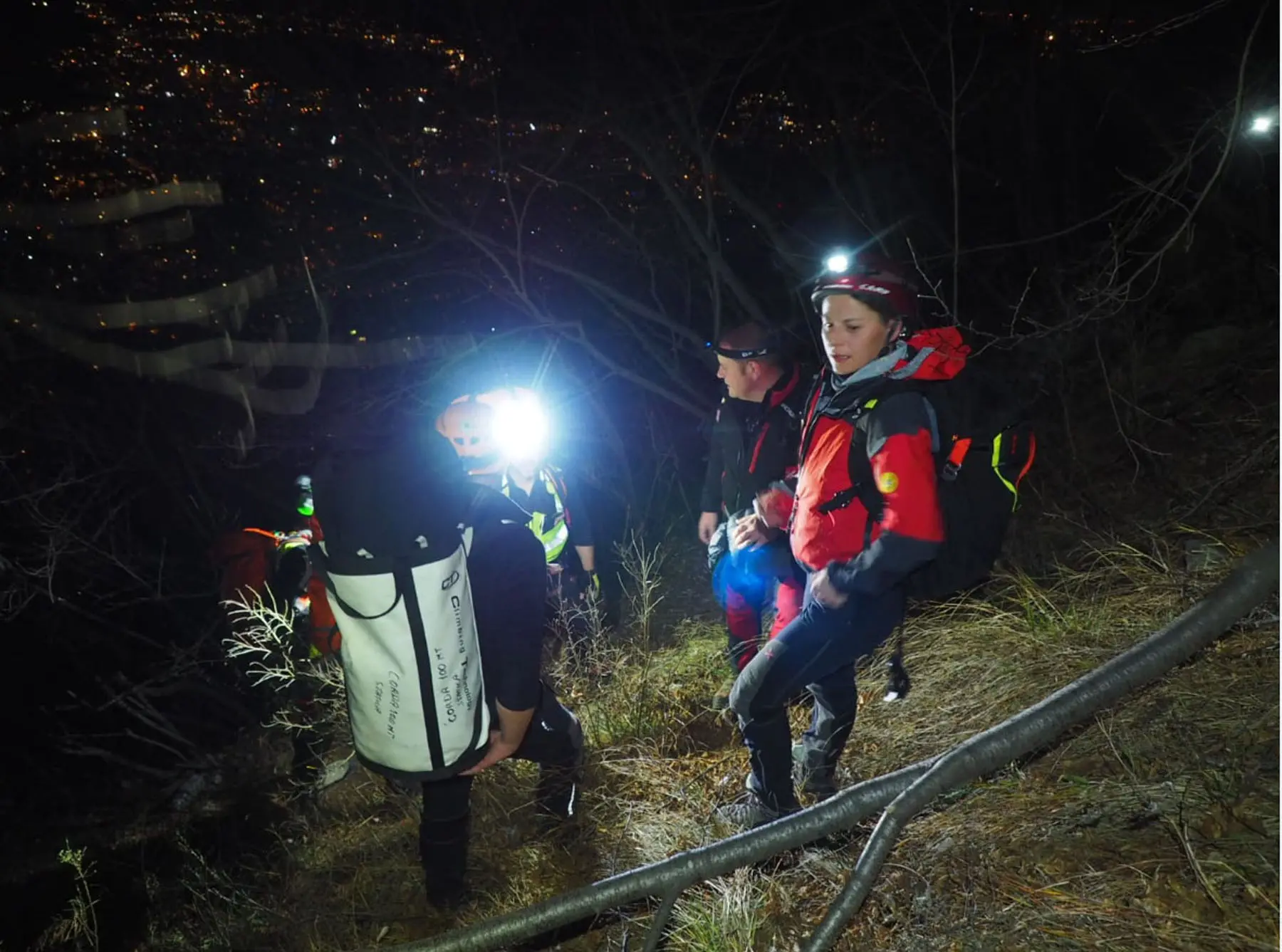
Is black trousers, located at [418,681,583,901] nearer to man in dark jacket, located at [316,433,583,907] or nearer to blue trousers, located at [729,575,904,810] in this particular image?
man in dark jacket, located at [316,433,583,907]

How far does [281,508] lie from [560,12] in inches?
301

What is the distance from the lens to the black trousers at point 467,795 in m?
2.79

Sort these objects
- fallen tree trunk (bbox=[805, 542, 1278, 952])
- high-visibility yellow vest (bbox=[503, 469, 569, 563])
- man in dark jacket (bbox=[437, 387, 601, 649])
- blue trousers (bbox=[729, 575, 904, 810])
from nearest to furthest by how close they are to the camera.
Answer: fallen tree trunk (bbox=[805, 542, 1278, 952]) → blue trousers (bbox=[729, 575, 904, 810]) → man in dark jacket (bbox=[437, 387, 601, 649]) → high-visibility yellow vest (bbox=[503, 469, 569, 563])

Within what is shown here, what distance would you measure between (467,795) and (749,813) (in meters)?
0.99

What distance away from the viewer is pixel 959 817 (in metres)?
2.50

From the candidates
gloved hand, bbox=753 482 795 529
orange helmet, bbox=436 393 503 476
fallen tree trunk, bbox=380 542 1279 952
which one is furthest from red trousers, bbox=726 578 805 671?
fallen tree trunk, bbox=380 542 1279 952

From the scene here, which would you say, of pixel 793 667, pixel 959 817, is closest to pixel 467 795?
pixel 793 667

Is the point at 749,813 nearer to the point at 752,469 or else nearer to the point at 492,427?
the point at 752,469

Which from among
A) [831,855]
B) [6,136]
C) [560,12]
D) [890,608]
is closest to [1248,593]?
[890,608]

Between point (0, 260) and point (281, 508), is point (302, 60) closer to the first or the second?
point (0, 260)

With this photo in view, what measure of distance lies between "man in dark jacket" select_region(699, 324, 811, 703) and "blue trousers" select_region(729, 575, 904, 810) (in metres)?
0.83

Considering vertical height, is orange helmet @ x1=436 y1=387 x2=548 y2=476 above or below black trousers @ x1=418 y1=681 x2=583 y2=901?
above

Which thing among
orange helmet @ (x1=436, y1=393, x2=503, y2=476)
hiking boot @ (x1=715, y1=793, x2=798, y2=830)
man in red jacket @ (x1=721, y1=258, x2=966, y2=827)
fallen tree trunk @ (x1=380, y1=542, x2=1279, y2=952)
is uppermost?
orange helmet @ (x1=436, y1=393, x2=503, y2=476)

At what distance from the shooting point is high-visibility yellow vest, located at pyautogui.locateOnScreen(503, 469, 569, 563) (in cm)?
471
